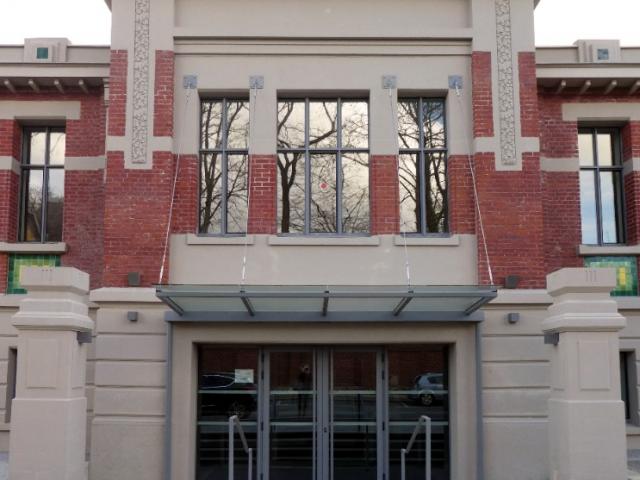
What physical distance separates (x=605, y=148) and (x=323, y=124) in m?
5.91

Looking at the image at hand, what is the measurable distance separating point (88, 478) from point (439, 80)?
28.9ft

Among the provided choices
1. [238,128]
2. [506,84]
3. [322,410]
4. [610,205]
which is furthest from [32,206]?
[610,205]

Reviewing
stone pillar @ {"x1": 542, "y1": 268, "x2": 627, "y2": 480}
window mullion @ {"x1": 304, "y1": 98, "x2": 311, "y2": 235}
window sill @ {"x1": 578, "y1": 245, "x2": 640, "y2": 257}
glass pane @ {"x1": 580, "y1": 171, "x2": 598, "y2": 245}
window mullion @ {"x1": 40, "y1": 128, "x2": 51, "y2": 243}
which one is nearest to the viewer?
stone pillar @ {"x1": 542, "y1": 268, "x2": 627, "y2": 480}

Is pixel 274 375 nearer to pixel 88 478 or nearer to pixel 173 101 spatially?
pixel 88 478

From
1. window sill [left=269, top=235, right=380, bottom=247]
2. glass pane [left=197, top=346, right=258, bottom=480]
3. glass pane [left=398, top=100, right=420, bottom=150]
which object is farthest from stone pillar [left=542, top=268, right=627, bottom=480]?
glass pane [left=197, top=346, right=258, bottom=480]

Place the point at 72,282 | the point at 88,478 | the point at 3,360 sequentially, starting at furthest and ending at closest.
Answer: the point at 3,360 < the point at 88,478 < the point at 72,282

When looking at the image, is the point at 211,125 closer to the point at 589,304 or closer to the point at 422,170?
the point at 422,170

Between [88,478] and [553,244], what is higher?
[553,244]

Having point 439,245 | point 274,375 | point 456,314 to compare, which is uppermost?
point 439,245

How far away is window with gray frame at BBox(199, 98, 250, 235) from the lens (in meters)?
13.6

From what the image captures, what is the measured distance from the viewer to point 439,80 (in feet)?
45.0

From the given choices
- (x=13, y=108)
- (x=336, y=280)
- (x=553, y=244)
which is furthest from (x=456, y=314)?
(x=13, y=108)

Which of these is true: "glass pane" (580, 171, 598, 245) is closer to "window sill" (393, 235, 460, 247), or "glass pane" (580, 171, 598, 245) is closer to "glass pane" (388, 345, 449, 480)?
"window sill" (393, 235, 460, 247)

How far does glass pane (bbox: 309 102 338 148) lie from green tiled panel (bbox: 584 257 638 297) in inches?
210
